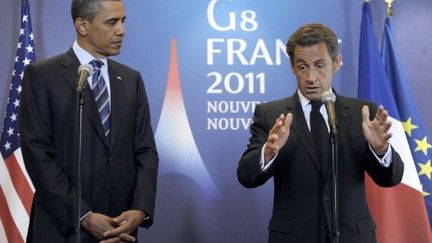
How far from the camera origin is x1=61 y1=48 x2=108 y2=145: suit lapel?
2605mm

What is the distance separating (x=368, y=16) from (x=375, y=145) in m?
1.89

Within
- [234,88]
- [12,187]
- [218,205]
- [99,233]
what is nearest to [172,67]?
[234,88]

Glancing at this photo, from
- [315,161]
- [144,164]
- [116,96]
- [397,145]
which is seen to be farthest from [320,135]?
[397,145]

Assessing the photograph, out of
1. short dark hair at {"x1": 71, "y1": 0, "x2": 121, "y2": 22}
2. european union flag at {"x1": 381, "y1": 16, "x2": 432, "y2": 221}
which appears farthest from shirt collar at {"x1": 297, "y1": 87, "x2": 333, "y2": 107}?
european union flag at {"x1": 381, "y1": 16, "x2": 432, "y2": 221}

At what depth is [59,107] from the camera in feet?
8.60

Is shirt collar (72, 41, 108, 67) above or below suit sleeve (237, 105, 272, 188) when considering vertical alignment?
above

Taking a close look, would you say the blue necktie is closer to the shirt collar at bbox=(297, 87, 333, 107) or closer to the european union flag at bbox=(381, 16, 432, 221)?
the shirt collar at bbox=(297, 87, 333, 107)

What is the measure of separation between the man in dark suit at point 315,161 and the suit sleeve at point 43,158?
0.72 m

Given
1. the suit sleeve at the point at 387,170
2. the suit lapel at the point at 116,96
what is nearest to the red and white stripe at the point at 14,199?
the suit lapel at the point at 116,96

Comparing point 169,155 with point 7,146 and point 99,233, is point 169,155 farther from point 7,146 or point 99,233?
point 99,233

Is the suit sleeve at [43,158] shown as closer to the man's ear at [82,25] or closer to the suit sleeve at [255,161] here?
the man's ear at [82,25]

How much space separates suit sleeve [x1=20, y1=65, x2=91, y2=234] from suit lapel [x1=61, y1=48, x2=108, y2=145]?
4.4 inches

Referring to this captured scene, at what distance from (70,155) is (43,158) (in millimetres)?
131

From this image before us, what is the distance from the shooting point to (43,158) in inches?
98.3
